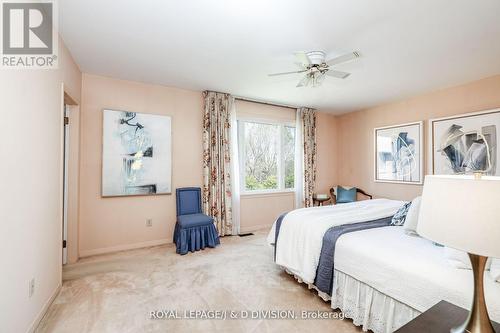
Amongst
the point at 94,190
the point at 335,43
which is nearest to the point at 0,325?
the point at 94,190

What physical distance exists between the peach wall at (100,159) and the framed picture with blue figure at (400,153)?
366 centimetres

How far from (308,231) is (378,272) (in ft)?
2.42

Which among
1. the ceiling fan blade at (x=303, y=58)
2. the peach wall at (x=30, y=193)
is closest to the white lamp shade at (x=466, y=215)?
the ceiling fan blade at (x=303, y=58)

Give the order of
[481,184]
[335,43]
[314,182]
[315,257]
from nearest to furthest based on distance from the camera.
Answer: [481,184], [315,257], [335,43], [314,182]

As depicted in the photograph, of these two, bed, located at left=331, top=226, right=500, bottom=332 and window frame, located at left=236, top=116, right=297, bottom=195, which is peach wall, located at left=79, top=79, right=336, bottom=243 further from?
bed, located at left=331, top=226, right=500, bottom=332

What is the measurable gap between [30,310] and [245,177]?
11.4 feet

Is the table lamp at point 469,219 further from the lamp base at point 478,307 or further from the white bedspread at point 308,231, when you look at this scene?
the white bedspread at point 308,231

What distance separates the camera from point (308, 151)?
531 centimetres

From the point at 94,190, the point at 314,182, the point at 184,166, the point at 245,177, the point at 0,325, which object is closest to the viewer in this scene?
the point at 0,325

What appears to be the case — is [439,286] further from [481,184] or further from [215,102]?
[215,102]

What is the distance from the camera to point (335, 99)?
15.1 feet

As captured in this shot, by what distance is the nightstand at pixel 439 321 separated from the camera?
1.07 meters

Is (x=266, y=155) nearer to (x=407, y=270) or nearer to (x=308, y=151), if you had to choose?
(x=308, y=151)

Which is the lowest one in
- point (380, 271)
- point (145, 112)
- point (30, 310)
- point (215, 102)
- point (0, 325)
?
point (30, 310)
